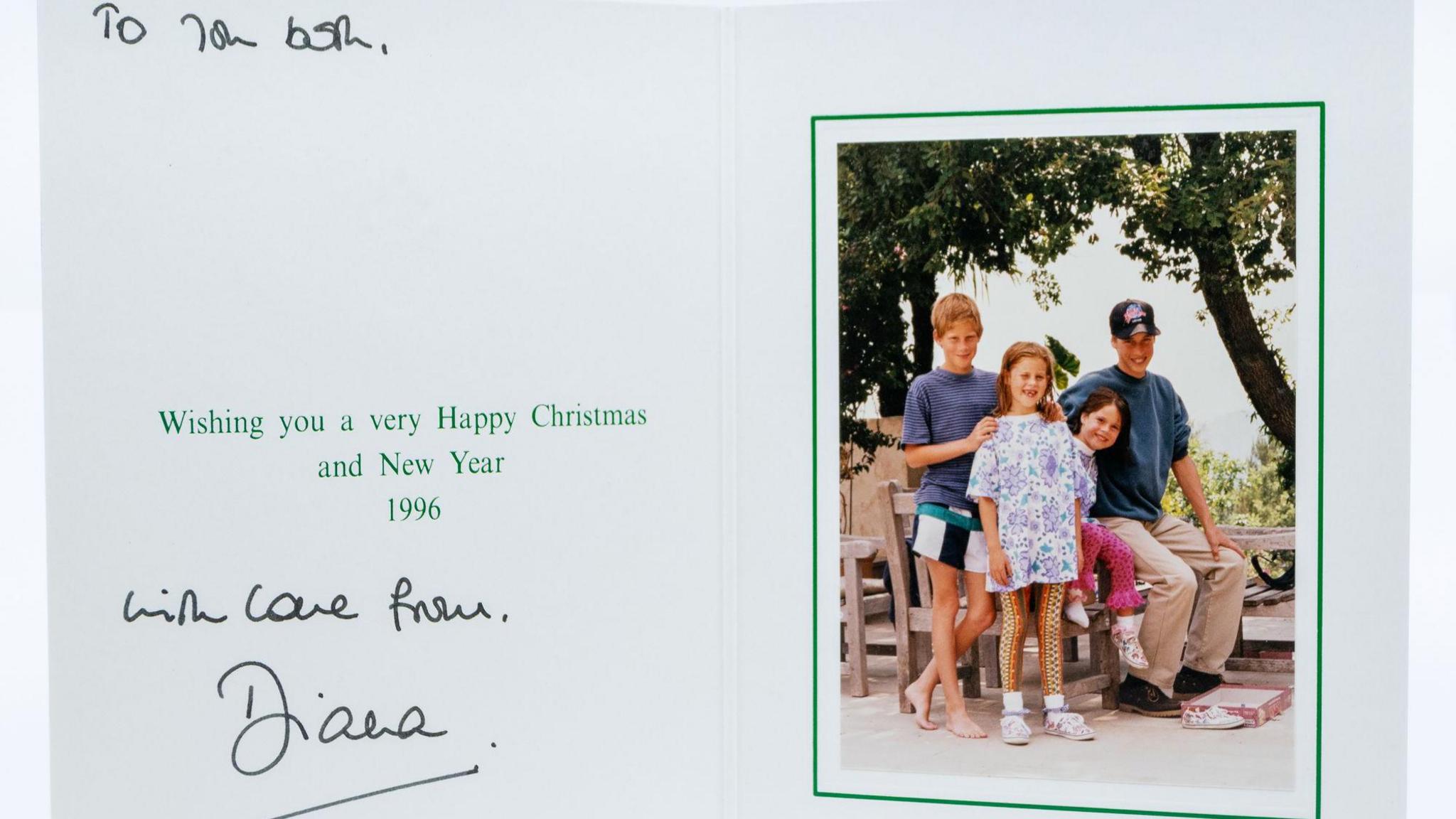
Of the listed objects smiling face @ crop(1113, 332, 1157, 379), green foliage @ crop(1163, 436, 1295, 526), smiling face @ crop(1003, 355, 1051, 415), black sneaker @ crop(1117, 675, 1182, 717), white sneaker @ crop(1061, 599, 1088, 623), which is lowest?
black sneaker @ crop(1117, 675, 1182, 717)

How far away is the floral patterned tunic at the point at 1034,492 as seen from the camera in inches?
55.2

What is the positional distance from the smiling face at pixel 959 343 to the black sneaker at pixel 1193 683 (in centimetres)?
46

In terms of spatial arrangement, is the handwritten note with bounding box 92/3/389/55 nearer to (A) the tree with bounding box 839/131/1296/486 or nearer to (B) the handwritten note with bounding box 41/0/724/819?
(B) the handwritten note with bounding box 41/0/724/819

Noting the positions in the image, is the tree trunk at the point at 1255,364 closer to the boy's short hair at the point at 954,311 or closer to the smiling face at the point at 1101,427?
the smiling face at the point at 1101,427

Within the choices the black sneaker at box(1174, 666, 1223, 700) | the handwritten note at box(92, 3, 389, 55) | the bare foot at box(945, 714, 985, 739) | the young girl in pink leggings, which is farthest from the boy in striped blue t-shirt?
the handwritten note at box(92, 3, 389, 55)

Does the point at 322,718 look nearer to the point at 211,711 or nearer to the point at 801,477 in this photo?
the point at 211,711

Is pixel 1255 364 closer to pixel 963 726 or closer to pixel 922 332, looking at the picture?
pixel 922 332

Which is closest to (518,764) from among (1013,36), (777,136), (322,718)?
(322,718)

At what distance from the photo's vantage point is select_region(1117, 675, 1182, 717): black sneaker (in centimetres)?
140

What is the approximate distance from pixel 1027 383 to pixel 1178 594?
0.33 meters

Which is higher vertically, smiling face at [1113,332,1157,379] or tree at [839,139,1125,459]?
tree at [839,139,1125,459]

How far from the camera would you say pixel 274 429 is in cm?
138
